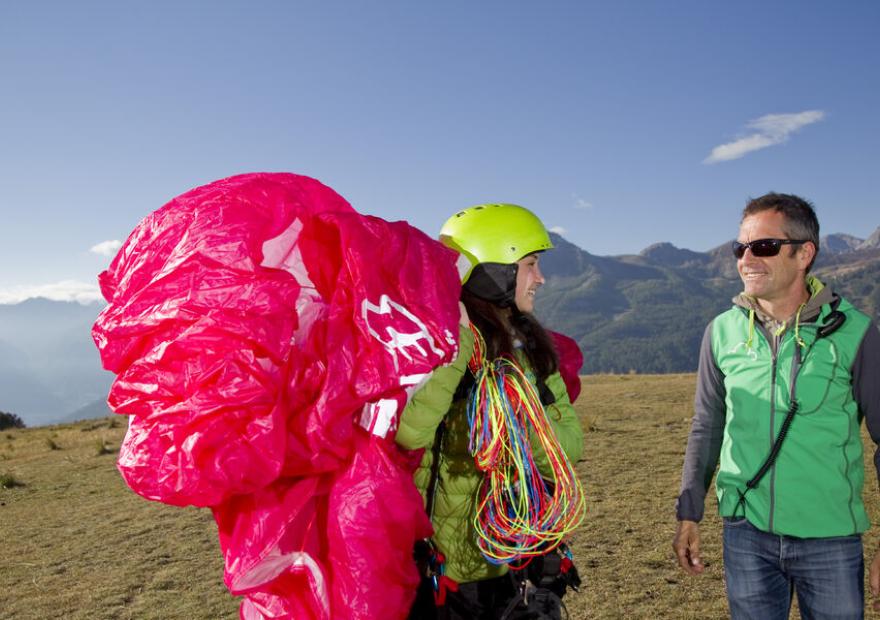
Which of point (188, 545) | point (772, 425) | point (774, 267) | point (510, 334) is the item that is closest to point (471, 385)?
point (510, 334)

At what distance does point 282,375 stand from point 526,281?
4.14 feet

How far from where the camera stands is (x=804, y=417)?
2762mm

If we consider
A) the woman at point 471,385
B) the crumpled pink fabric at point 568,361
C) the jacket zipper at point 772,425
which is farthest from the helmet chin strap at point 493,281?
the jacket zipper at point 772,425

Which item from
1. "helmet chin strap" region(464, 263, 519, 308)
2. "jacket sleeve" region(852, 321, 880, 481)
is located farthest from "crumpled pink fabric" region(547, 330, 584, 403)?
"jacket sleeve" region(852, 321, 880, 481)

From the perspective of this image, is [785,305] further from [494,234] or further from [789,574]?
[494,234]

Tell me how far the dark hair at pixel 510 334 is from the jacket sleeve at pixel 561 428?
0.23ft

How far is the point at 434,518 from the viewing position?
251 cm

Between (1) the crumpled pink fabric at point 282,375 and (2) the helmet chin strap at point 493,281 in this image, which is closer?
(1) the crumpled pink fabric at point 282,375

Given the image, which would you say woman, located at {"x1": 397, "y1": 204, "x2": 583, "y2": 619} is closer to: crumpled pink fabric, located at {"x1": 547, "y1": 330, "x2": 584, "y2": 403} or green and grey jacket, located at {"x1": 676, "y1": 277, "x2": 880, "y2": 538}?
crumpled pink fabric, located at {"x1": 547, "y1": 330, "x2": 584, "y2": 403}

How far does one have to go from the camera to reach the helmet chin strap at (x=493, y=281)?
8.50 feet

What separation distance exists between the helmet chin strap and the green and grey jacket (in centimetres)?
125

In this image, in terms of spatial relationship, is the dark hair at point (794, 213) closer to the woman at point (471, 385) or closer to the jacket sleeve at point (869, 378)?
the jacket sleeve at point (869, 378)

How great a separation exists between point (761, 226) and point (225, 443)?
8.46 ft

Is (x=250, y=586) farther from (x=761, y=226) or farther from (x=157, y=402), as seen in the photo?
(x=761, y=226)
